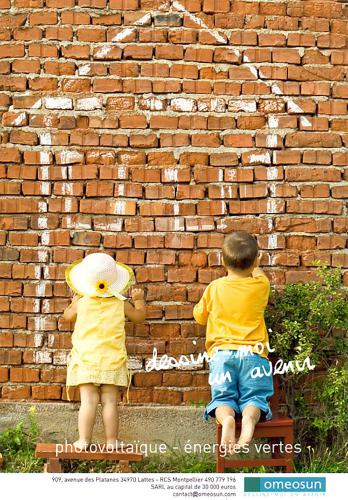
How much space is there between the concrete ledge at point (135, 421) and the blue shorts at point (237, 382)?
0.51 metres

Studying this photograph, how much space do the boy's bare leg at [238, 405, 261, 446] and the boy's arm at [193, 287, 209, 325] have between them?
65cm

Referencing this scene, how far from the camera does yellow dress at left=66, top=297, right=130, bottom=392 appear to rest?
435 centimetres

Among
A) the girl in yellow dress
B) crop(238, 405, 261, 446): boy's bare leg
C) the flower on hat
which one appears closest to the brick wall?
the girl in yellow dress

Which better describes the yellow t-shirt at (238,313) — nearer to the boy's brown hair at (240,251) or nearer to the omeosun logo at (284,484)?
the boy's brown hair at (240,251)

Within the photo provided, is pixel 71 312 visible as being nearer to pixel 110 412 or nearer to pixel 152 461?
pixel 110 412

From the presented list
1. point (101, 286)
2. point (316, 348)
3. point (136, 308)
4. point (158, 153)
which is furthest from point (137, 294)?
point (316, 348)

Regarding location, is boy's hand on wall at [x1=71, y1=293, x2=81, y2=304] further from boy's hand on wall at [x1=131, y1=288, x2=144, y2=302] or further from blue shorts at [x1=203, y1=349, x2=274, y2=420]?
blue shorts at [x1=203, y1=349, x2=274, y2=420]

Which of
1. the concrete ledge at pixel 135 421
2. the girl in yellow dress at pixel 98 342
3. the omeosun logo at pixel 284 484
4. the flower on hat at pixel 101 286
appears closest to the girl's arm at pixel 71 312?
the girl in yellow dress at pixel 98 342

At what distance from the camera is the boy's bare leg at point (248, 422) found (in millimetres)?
4004

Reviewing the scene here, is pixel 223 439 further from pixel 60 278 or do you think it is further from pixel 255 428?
pixel 60 278

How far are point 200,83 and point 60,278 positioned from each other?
1.64 meters

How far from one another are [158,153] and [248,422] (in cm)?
193

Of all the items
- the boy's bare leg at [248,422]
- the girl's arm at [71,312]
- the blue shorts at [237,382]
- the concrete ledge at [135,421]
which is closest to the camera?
the boy's bare leg at [248,422]

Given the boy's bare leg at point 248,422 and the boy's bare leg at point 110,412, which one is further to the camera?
the boy's bare leg at point 110,412
